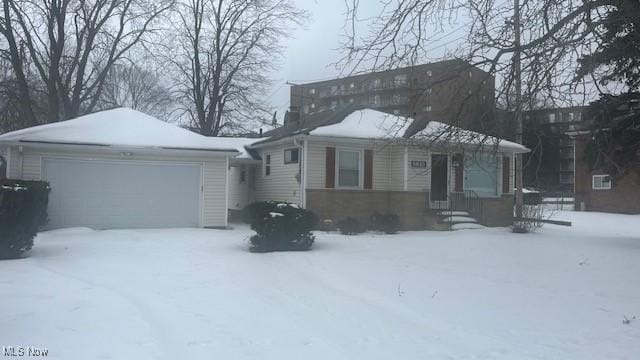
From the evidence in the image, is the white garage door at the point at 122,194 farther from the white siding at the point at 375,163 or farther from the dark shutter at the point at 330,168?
the dark shutter at the point at 330,168

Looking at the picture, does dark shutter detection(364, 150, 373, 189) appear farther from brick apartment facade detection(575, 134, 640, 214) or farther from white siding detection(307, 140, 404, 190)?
brick apartment facade detection(575, 134, 640, 214)

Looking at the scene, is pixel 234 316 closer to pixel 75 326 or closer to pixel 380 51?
pixel 75 326

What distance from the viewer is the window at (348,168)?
20750 millimetres

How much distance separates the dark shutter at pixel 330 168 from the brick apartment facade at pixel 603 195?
723 inches

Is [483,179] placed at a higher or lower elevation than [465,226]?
Result: higher

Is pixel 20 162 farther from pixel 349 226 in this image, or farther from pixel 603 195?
pixel 603 195

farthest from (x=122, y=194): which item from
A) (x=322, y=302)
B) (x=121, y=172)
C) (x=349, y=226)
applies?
(x=322, y=302)

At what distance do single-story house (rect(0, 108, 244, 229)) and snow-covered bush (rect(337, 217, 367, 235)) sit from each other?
4102mm

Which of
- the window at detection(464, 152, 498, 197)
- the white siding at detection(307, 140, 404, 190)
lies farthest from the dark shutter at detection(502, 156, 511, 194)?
the white siding at detection(307, 140, 404, 190)

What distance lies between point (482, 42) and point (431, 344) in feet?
19.1

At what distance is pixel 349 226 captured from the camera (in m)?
18.6

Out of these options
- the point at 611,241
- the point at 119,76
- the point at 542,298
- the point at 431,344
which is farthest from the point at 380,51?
the point at 119,76

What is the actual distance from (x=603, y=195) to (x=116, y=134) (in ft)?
97.7

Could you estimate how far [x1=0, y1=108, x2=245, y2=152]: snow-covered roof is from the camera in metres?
17.9
